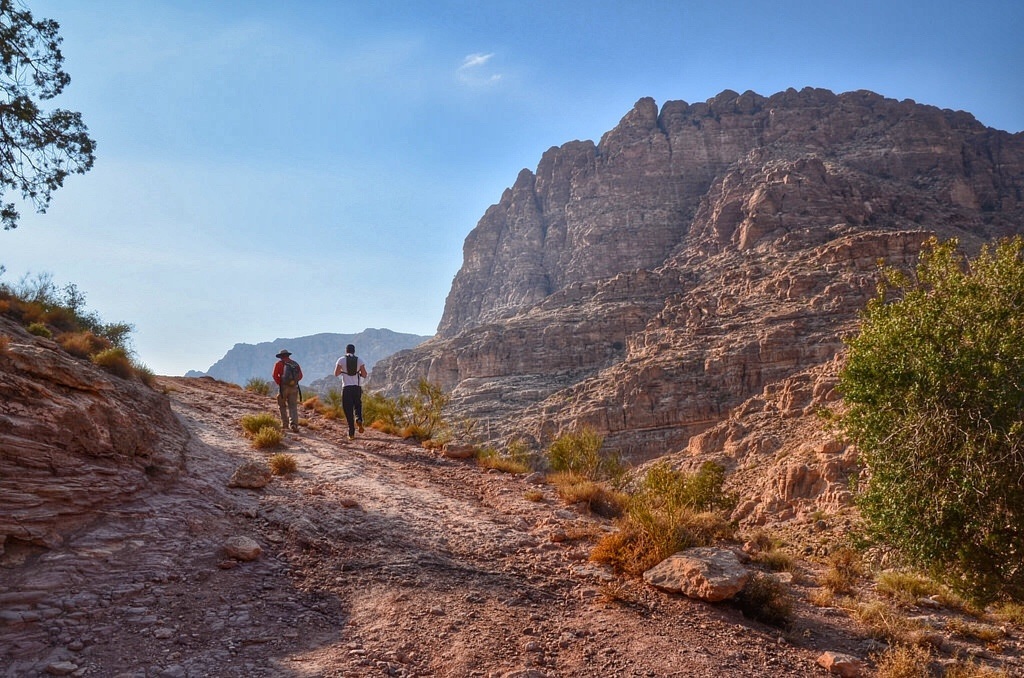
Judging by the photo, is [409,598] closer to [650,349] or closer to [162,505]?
Result: [162,505]

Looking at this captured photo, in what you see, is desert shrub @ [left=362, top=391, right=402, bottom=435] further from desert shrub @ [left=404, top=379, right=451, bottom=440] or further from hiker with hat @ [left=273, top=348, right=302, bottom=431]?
hiker with hat @ [left=273, top=348, right=302, bottom=431]

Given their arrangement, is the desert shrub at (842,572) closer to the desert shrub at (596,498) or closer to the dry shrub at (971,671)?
the dry shrub at (971,671)

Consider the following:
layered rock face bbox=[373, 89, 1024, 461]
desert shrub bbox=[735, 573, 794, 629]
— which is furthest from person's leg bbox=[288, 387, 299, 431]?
layered rock face bbox=[373, 89, 1024, 461]

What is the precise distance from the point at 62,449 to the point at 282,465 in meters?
3.21

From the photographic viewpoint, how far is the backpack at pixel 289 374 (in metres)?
12.5

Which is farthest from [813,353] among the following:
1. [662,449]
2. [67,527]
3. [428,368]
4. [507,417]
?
[428,368]

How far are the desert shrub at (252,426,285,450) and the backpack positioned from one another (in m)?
1.70

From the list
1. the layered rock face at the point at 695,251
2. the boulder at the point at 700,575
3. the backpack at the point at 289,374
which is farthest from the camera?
the layered rock face at the point at 695,251

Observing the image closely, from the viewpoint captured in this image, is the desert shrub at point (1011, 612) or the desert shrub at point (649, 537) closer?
the desert shrub at point (649, 537)

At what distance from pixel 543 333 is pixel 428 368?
24.8 metres

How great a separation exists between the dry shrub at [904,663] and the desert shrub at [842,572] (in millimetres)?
1668

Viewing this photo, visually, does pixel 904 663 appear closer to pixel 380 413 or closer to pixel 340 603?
pixel 340 603

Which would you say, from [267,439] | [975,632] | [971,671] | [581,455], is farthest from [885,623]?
[267,439]

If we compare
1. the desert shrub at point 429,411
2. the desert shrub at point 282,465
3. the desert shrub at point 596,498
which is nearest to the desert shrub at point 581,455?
the desert shrub at point 596,498
